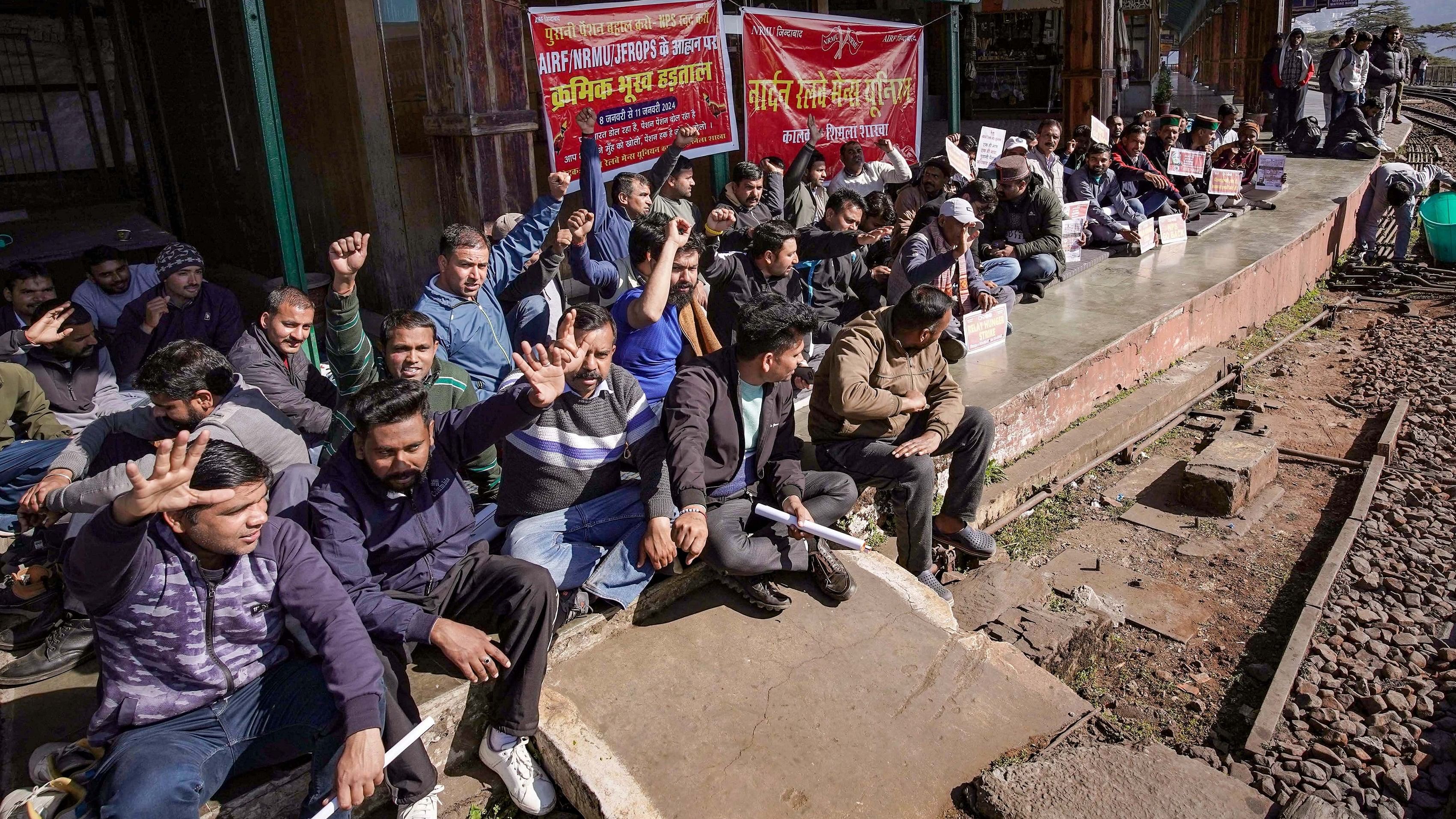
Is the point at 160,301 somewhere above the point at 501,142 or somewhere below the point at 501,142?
below

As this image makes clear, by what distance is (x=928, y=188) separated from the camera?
7711 mm

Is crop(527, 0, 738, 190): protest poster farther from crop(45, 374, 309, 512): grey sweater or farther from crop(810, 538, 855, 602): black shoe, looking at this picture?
crop(810, 538, 855, 602): black shoe

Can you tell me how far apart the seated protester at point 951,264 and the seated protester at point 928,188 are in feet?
2.31

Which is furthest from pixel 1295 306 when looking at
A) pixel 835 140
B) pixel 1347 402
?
pixel 835 140

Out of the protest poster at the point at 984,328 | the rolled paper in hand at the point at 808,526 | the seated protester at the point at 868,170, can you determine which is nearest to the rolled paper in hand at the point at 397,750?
the rolled paper in hand at the point at 808,526

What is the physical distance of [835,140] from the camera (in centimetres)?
894

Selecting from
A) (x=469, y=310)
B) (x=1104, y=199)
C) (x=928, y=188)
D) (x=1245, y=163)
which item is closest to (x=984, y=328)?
(x=928, y=188)

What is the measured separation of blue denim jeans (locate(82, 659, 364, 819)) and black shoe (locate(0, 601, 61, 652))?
1384 millimetres

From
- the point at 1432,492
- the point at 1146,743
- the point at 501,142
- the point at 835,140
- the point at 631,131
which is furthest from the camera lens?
the point at 835,140

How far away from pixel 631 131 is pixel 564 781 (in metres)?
5.15

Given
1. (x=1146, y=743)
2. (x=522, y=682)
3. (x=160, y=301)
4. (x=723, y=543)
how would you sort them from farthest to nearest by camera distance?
(x=160, y=301), (x=723, y=543), (x=1146, y=743), (x=522, y=682)

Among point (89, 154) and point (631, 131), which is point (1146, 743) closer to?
point (631, 131)

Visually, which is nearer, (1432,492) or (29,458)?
(29,458)

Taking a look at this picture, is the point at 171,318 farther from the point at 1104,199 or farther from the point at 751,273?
the point at 1104,199
